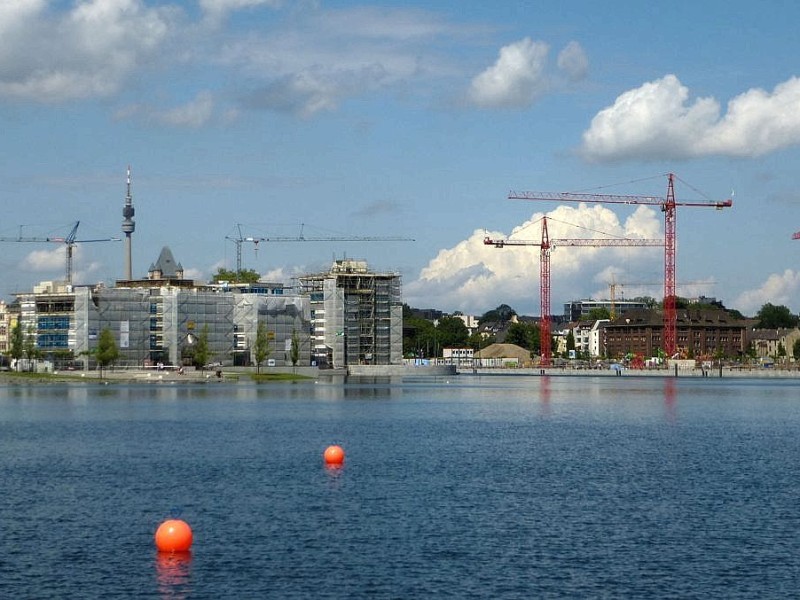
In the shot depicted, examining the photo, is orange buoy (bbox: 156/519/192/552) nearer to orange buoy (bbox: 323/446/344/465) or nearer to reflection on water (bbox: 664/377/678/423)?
orange buoy (bbox: 323/446/344/465)

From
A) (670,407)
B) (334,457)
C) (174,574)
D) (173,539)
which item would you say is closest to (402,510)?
(173,539)

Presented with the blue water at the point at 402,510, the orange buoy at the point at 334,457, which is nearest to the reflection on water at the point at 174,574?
the blue water at the point at 402,510

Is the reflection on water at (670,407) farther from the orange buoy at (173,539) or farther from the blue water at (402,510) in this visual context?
the orange buoy at (173,539)

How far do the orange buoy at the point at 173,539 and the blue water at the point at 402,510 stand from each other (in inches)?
21.6

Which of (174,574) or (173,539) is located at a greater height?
(173,539)

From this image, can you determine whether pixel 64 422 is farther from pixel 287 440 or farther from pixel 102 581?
pixel 102 581

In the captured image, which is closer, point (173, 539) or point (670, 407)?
point (173, 539)

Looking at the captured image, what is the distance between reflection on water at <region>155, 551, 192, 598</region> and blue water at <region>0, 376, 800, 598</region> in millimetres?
103

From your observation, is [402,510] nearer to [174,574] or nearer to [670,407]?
[174,574]

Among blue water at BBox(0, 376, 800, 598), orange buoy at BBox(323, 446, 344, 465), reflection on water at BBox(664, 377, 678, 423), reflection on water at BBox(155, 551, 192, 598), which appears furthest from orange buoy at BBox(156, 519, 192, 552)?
reflection on water at BBox(664, 377, 678, 423)

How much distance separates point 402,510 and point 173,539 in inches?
502

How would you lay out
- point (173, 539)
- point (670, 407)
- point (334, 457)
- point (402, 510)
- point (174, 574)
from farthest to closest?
point (670, 407)
point (334, 457)
point (402, 510)
point (173, 539)
point (174, 574)

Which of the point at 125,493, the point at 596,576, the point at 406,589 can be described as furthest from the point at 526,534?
the point at 125,493

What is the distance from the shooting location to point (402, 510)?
5381cm
